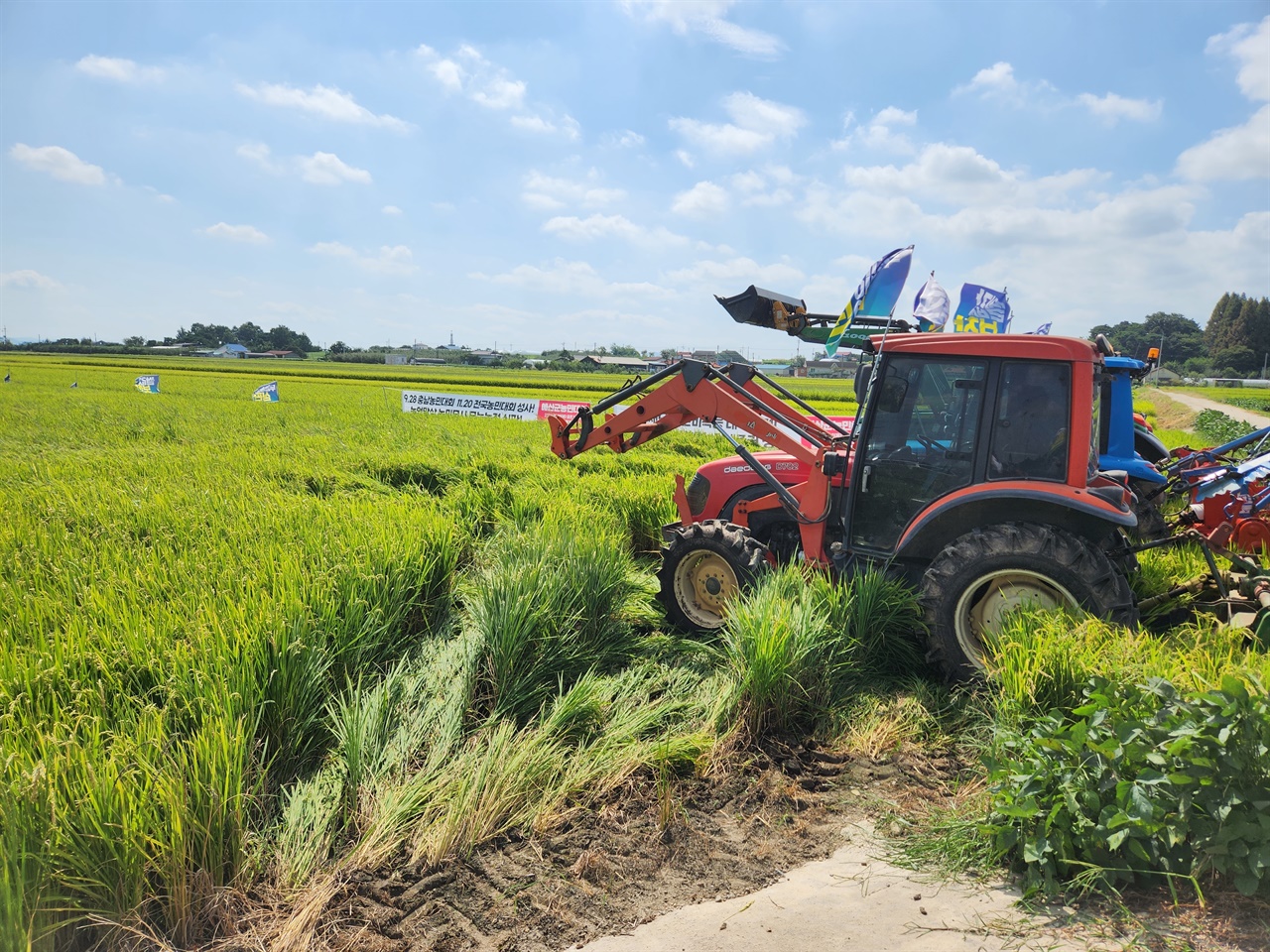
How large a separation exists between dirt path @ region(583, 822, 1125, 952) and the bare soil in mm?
76

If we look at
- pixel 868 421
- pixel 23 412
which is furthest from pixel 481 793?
pixel 23 412

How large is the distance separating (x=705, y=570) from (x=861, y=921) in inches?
126

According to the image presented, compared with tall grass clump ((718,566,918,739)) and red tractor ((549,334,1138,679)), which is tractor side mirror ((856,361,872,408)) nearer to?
red tractor ((549,334,1138,679))

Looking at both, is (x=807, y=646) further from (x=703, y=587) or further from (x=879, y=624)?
(x=703, y=587)

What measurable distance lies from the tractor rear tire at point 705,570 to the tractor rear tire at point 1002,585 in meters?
1.29

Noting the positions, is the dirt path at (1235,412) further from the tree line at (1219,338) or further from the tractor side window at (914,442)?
the tree line at (1219,338)

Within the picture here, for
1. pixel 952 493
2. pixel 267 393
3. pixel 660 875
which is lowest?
pixel 660 875

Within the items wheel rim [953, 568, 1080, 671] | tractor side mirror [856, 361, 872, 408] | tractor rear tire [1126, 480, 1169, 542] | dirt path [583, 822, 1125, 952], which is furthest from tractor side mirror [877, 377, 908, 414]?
tractor rear tire [1126, 480, 1169, 542]

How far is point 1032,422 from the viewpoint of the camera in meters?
4.51

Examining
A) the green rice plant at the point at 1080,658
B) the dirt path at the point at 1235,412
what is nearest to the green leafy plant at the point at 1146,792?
the green rice plant at the point at 1080,658

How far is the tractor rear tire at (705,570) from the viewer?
539 cm

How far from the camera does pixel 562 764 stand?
367cm

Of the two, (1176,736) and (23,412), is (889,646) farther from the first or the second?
(23,412)

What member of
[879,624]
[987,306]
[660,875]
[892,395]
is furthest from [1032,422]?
[987,306]
